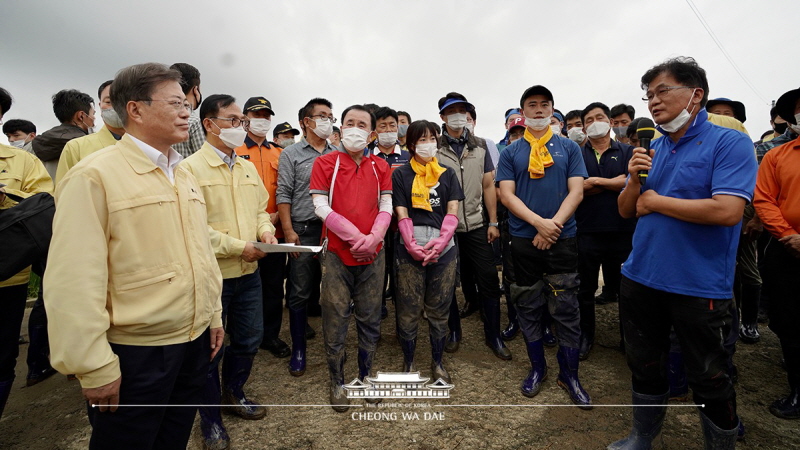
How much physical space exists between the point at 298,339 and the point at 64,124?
337 cm

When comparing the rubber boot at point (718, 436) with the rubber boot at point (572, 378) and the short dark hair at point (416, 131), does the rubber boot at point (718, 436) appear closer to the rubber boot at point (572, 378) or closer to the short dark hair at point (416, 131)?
the rubber boot at point (572, 378)

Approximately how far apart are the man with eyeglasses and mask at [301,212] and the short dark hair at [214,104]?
1.13 meters

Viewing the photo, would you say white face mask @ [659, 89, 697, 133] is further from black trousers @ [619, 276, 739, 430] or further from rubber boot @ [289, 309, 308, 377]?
rubber boot @ [289, 309, 308, 377]

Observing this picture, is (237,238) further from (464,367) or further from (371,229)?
(464,367)

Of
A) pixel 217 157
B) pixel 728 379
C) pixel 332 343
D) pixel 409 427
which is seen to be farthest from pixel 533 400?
pixel 217 157

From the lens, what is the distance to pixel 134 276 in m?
1.61

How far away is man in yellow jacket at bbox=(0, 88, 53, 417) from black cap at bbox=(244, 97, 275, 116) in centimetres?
206

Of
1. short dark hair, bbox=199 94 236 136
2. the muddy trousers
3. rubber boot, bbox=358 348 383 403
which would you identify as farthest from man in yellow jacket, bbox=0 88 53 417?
the muddy trousers

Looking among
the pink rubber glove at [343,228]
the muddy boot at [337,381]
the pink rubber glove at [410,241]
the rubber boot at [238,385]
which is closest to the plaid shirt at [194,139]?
the pink rubber glove at [343,228]

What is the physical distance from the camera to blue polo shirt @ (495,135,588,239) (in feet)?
11.1

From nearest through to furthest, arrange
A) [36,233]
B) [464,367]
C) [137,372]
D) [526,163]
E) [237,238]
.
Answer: [137,372], [36,233], [237,238], [526,163], [464,367]

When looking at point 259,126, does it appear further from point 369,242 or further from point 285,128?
point 285,128

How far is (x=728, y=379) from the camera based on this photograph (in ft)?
7.36

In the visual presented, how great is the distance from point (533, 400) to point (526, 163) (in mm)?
2280
